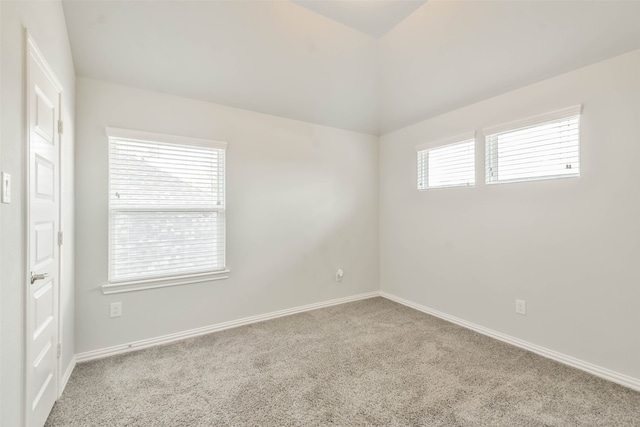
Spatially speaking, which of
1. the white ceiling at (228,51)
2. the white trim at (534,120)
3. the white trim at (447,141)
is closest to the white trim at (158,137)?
the white ceiling at (228,51)

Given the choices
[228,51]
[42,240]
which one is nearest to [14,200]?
[42,240]

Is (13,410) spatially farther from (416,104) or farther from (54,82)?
(416,104)

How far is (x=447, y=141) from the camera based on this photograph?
3.17 m

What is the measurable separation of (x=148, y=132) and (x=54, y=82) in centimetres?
86

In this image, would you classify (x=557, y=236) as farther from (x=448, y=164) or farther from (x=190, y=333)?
(x=190, y=333)

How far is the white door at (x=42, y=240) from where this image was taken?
1372 mm

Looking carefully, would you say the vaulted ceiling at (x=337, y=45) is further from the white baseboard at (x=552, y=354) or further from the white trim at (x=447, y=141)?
the white baseboard at (x=552, y=354)

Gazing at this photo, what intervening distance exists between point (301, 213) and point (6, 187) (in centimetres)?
256

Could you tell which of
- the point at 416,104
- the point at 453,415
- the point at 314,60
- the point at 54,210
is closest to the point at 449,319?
the point at 453,415

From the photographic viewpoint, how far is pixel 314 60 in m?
2.82

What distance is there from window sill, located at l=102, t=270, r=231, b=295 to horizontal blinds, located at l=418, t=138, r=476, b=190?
257 cm

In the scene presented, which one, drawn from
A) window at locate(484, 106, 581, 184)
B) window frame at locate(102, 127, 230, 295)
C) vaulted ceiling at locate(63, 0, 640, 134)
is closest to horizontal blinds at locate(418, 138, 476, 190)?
window at locate(484, 106, 581, 184)

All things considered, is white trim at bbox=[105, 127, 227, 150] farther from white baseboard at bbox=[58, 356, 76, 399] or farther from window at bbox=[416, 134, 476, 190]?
window at bbox=[416, 134, 476, 190]

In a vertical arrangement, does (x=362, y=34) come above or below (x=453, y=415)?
above
